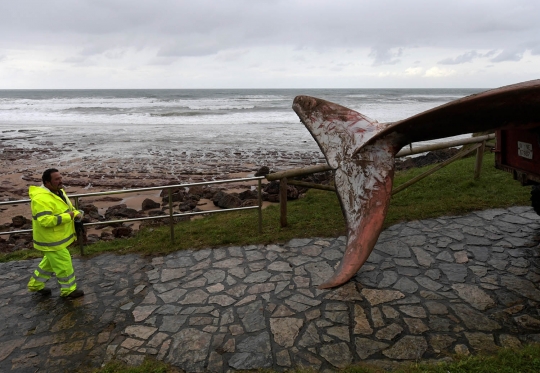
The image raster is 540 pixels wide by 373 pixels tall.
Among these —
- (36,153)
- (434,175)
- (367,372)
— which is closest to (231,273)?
(367,372)

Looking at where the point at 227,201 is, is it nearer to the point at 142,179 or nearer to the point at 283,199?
the point at 283,199

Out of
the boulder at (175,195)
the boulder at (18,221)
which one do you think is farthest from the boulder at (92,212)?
the boulder at (175,195)

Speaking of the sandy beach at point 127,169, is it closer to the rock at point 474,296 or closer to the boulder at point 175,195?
the boulder at point 175,195

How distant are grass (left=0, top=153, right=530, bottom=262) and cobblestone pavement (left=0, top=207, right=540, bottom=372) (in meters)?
0.37

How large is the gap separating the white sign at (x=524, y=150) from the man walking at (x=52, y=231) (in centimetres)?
523

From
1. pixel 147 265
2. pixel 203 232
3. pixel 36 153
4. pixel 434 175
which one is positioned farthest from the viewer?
pixel 36 153

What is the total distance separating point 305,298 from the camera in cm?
451

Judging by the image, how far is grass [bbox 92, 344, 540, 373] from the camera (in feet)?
10.6

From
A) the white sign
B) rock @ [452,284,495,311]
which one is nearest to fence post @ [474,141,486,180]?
the white sign

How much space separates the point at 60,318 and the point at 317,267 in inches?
114

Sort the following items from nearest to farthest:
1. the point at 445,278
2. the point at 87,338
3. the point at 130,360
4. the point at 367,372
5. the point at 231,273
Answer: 1. the point at 367,372
2. the point at 130,360
3. the point at 87,338
4. the point at 445,278
5. the point at 231,273

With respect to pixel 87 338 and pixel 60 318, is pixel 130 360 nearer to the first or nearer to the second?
pixel 87 338

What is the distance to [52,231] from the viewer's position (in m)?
4.57

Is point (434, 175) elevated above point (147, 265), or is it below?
above
